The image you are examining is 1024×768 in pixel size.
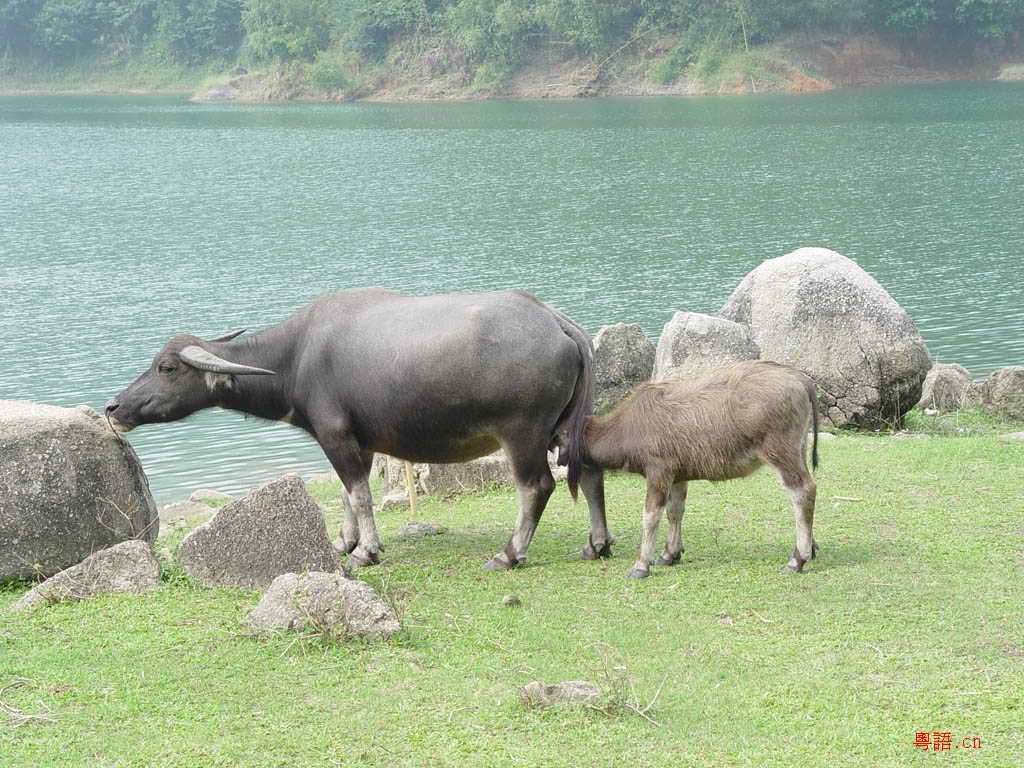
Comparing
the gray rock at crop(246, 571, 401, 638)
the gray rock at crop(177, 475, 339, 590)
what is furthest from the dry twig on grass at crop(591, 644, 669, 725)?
the gray rock at crop(177, 475, 339, 590)

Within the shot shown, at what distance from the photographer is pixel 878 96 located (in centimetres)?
5831

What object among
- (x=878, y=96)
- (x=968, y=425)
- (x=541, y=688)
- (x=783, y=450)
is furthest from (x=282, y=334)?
(x=878, y=96)

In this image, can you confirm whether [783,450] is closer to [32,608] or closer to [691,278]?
[32,608]

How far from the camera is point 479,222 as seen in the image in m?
31.8

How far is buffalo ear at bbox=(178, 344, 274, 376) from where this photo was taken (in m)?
8.23

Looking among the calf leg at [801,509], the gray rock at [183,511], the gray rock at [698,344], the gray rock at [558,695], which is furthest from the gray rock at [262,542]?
Answer: the gray rock at [698,344]

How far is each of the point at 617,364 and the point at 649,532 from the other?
4.71 metres

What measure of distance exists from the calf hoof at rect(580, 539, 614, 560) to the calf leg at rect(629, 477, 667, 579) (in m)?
0.55

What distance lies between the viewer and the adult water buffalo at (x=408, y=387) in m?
7.67

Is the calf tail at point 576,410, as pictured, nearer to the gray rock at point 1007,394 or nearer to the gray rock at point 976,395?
the gray rock at point 1007,394

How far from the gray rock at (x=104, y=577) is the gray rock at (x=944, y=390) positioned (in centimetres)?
908

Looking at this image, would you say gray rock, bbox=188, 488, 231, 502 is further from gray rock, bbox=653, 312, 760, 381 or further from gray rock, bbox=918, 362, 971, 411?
gray rock, bbox=918, 362, 971, 411

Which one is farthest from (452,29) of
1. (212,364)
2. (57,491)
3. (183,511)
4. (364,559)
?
(57,491)

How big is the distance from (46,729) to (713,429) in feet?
12.7
